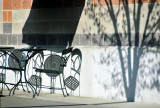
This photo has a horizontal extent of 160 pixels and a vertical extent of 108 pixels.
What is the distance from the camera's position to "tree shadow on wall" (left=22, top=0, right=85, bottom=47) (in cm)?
1145

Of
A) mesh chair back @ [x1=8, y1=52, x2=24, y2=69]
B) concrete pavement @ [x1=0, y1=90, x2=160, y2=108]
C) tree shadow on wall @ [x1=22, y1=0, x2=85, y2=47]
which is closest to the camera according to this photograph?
concrete pavement @ [x1=0, y1=90, x2=160, y2=108]

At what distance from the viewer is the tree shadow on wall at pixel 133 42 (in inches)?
401

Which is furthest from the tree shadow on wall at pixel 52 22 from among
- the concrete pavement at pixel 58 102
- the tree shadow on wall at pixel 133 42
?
the concrete pavement at pixel 58 102

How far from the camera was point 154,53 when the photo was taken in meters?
10.1

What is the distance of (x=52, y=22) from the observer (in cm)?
1178

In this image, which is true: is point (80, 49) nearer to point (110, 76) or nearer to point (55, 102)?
point (110, 76)

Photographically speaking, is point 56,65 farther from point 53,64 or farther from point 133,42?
point 133,42

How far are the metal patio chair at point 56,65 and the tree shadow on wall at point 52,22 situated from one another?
324 millimetres


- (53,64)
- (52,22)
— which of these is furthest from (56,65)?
(52,22)

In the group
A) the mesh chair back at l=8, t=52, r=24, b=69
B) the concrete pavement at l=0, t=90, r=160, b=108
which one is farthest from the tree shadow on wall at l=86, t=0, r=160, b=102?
the mesh chair back at l=8, t=52, r=24, b=69

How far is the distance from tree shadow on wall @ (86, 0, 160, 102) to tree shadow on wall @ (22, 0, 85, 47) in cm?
93

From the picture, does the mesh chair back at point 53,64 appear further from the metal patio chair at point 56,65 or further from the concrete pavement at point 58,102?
the concrete pavement at point 58,102

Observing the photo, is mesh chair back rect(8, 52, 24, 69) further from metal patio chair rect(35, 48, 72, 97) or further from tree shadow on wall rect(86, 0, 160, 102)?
tree shadow on wall rect(86, 0, 160, 102)

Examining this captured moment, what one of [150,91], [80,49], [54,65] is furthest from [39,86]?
[150,91]
